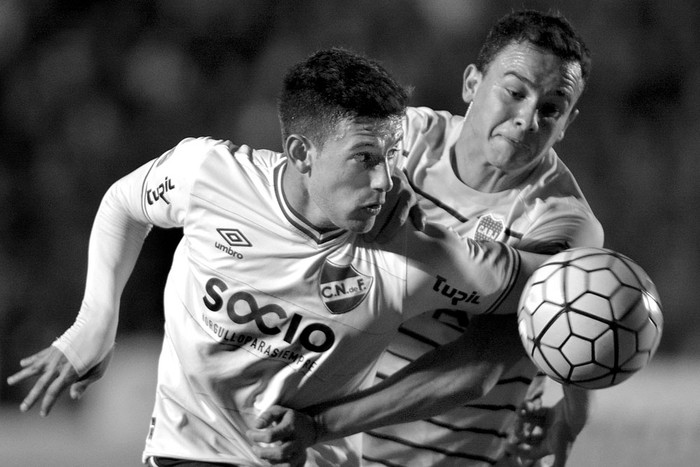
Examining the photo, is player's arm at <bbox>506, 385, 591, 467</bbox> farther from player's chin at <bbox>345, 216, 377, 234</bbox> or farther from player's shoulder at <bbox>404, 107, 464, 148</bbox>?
player's chin at <bbox>345, 216, 377, 234</bbox>

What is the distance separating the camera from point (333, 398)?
10.0ft

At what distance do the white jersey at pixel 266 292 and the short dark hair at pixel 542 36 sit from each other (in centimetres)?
71

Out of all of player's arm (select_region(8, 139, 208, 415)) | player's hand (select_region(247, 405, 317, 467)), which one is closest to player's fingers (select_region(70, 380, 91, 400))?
player's arm (select_region(8, 139, 208, 415))

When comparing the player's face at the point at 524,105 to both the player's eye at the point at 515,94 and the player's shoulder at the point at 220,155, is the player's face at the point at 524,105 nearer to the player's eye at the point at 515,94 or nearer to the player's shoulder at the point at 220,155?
the player's eye at the point at 515,94

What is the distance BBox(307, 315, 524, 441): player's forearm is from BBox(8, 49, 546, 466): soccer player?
25 mm

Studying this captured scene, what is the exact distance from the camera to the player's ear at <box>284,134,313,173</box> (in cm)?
283

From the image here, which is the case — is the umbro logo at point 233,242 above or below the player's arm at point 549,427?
above

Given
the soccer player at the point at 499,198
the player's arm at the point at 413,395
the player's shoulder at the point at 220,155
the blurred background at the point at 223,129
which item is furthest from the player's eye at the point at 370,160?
the blurred background at the point at 223,129

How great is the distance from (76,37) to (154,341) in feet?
7.23

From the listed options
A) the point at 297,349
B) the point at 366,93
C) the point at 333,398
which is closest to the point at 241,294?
the point at 297,349

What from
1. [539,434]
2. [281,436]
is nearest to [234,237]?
[281,436]

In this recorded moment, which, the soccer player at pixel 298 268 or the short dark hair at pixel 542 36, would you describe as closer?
the soccer player at pixel 298 268

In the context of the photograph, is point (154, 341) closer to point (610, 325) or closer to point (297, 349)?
point (297, 349)

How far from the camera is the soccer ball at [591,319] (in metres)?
2.80
